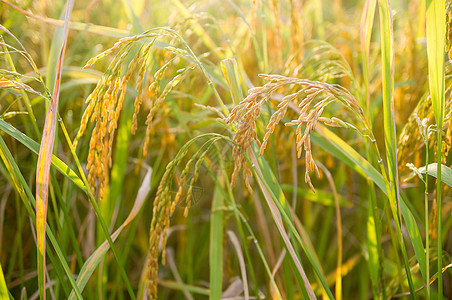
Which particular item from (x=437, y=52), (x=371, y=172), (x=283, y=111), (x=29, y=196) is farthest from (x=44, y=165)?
(x=437, y=52)

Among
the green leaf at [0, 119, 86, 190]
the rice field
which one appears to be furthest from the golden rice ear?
the green leaf at [0, 119, 86, 190]

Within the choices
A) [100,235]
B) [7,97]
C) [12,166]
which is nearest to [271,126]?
[12,166]

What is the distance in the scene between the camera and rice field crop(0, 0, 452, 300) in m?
0.73

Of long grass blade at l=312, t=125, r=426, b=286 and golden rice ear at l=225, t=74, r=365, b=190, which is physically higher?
golden rice ear at l=225, t=74, r=365, b=190

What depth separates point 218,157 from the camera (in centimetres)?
110

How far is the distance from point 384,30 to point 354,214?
3.15 feet

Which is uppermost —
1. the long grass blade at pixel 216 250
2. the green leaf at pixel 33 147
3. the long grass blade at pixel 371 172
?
the green leaf at pixel 33 147

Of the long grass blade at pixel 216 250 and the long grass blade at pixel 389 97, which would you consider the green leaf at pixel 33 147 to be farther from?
the long grass blade at pixel 389 97

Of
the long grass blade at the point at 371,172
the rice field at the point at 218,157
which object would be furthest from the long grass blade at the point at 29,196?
the long grass blade at the point at 371,172

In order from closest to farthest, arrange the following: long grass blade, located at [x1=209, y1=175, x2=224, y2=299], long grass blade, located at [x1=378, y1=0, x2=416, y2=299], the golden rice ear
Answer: the golden rice ear, long grass blade, located at [x1=378, y1=0, x2=416, y2=299], long grass blade, located at [x1=209, y1=175, x2=224, y2=299]

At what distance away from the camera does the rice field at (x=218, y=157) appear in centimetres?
73

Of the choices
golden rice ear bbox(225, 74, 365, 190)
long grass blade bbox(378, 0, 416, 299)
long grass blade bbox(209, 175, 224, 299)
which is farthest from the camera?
long grass blade bbox(209, 175, 224, 299)

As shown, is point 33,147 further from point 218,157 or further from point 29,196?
point 218,157

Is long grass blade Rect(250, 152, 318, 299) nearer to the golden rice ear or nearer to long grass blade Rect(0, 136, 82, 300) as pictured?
the golden rice ear
